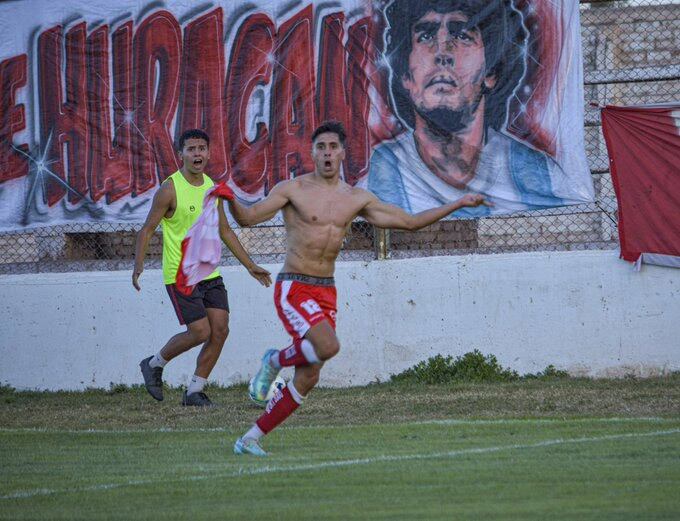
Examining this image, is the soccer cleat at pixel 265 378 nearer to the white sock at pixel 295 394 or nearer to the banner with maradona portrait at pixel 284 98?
the white sock at pixel 295 394

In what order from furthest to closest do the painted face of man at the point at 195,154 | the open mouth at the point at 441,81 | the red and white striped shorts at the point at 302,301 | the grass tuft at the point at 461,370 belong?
the open mouth at the point at 441,81 < the grass tuft at the point at 461,370 < the painted face of man at the point at 195,154 < the red and white striped shorts at the point at 302,301

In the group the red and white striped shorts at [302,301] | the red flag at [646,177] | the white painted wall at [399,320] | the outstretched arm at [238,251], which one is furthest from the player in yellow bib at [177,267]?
the red flag at [646,177]

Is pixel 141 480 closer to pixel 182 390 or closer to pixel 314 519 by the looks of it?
pixel 314 519

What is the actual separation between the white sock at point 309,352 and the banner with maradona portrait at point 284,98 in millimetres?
5051

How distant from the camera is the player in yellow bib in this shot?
38.1 ft

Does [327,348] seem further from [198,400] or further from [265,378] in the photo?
[198,400]

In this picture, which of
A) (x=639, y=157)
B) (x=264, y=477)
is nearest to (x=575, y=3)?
(x=639, y=157)

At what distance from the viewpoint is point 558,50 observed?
516 inches

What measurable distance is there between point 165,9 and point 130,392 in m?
4.19

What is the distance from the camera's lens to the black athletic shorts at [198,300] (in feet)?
38.1

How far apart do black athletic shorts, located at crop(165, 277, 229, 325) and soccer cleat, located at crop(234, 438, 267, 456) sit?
11.1 ft

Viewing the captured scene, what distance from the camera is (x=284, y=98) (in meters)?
13.7

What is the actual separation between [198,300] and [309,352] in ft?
11.3

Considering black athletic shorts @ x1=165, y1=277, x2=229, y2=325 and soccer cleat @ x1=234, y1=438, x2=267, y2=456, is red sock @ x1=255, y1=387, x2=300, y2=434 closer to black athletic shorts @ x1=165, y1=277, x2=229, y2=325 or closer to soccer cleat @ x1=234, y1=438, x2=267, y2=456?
soccer cleat @ x1=234, y1=438, x2=267, y2=456
